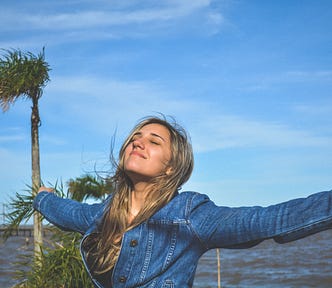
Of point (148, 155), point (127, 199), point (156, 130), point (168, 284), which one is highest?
point (156, 130)

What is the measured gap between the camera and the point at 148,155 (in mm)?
2342

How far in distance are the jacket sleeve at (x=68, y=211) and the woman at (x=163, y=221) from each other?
1.0 inches

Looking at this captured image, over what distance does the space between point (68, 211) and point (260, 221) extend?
1.12 meters

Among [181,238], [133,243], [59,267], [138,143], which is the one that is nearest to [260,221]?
[181,238]

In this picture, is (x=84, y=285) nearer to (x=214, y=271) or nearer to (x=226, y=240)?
(x=226, y=240)

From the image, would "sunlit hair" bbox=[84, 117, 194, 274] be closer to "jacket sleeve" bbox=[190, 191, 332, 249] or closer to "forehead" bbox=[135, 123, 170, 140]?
"forehead" bbox=[135, 123, 170, 140]

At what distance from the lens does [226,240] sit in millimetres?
2027

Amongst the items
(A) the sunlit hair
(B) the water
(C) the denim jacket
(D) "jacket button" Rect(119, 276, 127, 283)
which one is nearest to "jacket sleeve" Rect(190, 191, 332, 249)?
(C) the denim jacket

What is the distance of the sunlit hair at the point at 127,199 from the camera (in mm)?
2293

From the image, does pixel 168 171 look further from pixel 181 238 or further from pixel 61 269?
pixel 61 269

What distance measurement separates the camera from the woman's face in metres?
2.33

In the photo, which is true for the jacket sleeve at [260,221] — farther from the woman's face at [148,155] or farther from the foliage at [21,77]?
the foliage at [21,77]

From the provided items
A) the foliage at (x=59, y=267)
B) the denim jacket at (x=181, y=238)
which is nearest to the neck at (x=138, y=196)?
the denim jacket at (x=181, y=238)

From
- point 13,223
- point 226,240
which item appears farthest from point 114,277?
point 13,223
